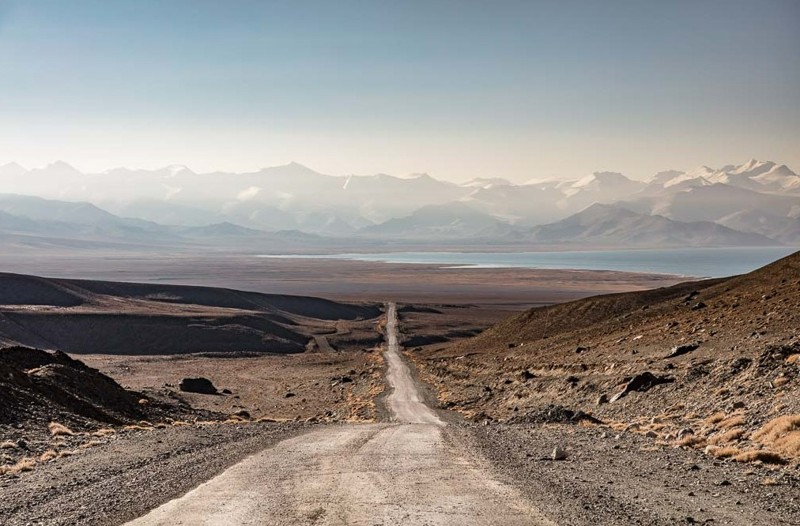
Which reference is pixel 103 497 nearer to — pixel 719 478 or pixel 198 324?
pixel 719 478

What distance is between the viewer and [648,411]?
27891 mm

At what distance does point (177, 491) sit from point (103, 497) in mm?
1466

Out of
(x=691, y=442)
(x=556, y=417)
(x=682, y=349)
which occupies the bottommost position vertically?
(x=556, y=417)

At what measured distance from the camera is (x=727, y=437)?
19859 millimetres

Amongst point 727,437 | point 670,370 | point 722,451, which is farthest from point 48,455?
point 670,370

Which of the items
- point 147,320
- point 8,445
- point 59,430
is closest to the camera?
point 8,445

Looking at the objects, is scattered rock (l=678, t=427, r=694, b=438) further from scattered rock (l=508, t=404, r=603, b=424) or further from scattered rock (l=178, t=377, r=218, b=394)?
scattered rock (l=178, t=377, r=218, b=394)

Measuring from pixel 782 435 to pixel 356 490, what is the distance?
10459mm

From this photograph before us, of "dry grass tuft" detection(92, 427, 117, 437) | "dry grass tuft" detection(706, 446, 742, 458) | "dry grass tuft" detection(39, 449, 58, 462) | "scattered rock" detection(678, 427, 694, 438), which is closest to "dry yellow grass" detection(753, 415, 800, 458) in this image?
"dry grass tuft" detection(706, 446, 742, 458)

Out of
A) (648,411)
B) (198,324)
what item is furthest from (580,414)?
(198,324)

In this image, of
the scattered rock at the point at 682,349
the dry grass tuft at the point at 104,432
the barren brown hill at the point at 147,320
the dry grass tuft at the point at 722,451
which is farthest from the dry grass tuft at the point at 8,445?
the barren brown hill at the point at 147,320

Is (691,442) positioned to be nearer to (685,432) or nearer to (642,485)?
(685,432)

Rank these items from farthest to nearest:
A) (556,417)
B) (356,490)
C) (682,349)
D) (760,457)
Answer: (682,349)
(556,417)
(760,457)
(356,490)

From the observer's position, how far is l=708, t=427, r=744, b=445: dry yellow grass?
64.6 ft
